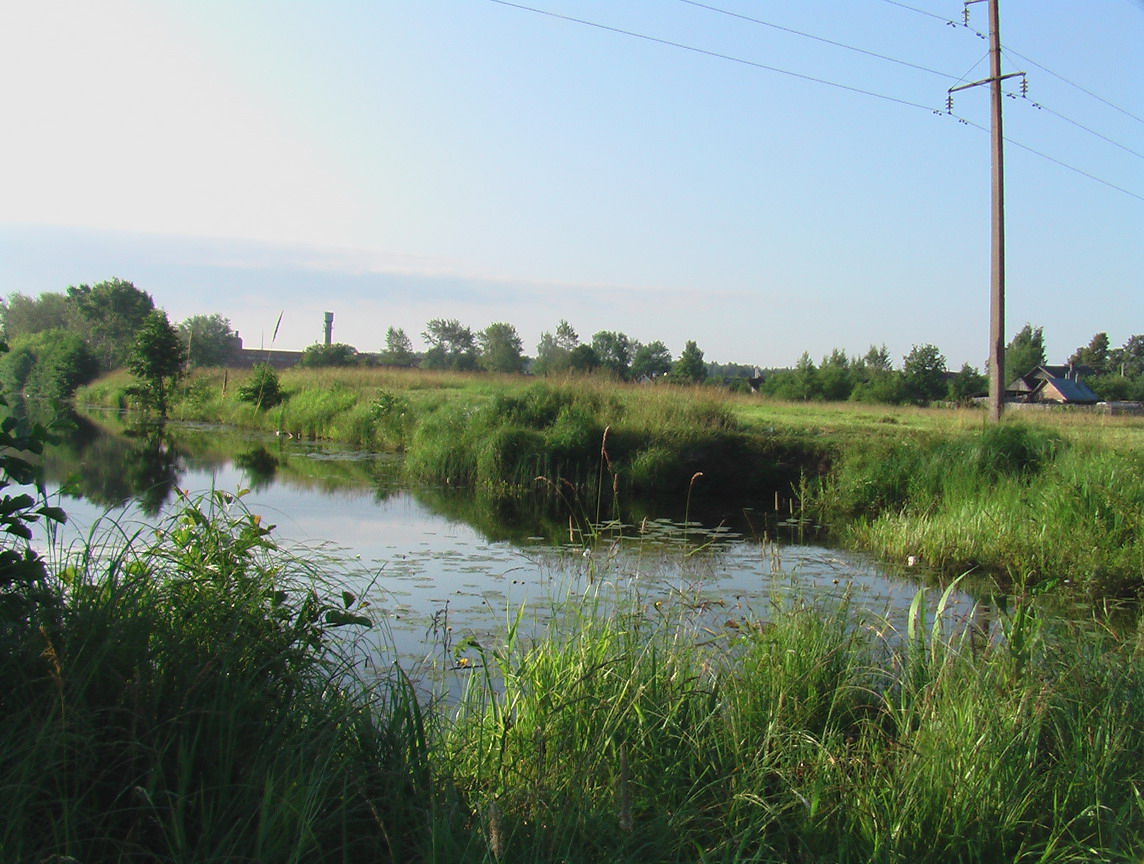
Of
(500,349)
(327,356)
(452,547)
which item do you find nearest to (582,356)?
(327,356)

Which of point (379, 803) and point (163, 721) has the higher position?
point (163, 721)

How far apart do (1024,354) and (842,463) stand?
185 feet

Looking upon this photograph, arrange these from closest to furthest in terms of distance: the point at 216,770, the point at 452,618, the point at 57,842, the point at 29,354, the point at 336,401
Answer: the point at 57,842
the point at 216,770
the point at 452,618
the point at 336,401
the point at 29,354

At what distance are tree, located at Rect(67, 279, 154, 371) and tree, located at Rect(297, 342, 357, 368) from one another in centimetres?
919

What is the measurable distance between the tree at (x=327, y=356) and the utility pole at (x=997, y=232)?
29.4 meters

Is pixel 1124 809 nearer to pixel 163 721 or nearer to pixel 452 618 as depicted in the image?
pixel 163 721

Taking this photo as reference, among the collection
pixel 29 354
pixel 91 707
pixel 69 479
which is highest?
pixel 29 354

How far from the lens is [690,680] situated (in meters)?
3.80

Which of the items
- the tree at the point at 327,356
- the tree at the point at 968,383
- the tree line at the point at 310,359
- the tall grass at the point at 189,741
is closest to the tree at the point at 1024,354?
the tree line at the point at 310,359

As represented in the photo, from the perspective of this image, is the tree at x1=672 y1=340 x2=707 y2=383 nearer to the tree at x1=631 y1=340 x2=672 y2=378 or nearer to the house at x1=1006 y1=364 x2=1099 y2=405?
the tree at x1=631 y1=340 x2=672 y2=378

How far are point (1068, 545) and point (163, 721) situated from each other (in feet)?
27.7

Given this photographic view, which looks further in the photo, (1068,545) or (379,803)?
(1068,545)

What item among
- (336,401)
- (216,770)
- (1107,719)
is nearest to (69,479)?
(216,770)

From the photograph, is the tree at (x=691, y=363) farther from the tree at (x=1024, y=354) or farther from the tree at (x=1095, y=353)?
the tree at (x=1095, y=353)
